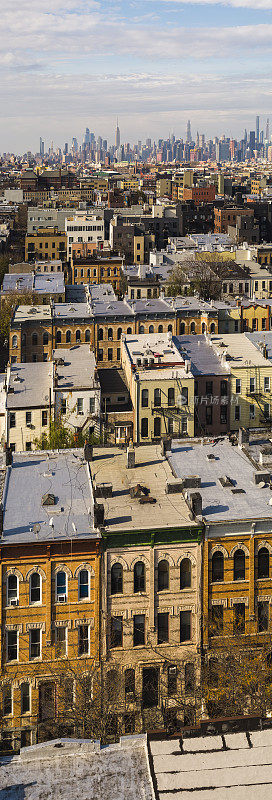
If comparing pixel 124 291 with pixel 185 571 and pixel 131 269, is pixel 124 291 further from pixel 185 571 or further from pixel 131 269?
pixel 185 571

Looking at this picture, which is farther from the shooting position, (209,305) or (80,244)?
(80,244)

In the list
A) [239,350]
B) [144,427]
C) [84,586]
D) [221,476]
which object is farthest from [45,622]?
[239,350]

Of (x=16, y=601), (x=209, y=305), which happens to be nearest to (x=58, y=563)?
(x=16, y=601)

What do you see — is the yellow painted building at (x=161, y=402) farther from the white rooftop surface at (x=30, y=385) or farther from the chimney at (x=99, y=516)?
the chimney at (x=99, y=516)

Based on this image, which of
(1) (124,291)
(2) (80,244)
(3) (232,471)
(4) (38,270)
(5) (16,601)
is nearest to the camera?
(5) (16,601)

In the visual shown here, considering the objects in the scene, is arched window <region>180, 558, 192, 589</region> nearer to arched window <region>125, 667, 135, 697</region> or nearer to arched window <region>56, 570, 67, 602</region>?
arched window <region>125, 667, 135, 697</region>

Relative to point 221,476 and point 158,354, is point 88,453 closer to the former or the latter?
point 221,476

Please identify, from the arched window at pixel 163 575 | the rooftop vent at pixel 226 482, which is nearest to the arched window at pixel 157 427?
the rooftop vent at pixel 226 482
